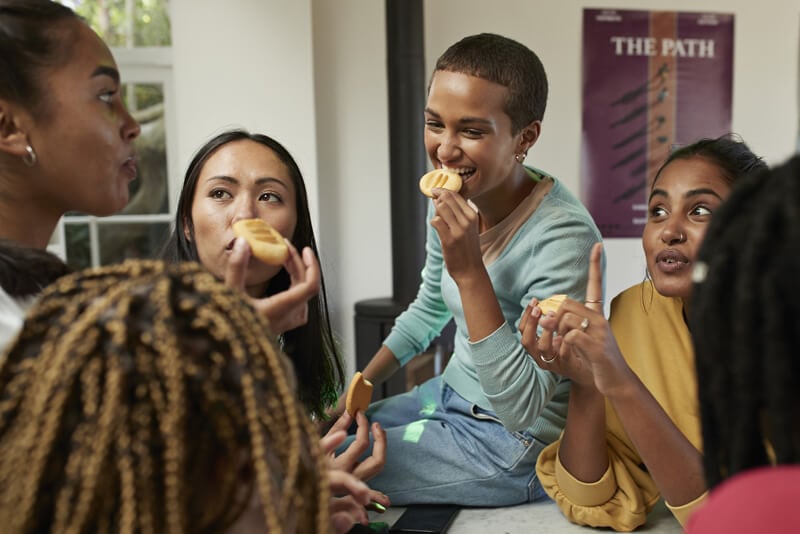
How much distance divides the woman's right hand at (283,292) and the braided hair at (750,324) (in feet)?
1.63

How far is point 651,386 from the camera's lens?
1.29m

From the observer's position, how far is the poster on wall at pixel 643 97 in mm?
3441

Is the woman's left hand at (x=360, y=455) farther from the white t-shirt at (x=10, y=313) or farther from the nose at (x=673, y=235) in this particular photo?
the nose at (x=673, y=235)

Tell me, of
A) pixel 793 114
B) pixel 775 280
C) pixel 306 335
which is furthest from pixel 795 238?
pixel 793 114

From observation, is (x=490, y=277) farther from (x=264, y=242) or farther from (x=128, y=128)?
(x=128, y=128)

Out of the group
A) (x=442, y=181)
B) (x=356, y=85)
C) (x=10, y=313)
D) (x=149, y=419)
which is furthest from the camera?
(x=356, y=85)

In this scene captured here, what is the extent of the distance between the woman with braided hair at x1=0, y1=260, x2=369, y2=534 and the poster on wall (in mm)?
3048

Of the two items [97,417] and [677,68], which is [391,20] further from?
[97,417]

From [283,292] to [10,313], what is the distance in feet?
1.05

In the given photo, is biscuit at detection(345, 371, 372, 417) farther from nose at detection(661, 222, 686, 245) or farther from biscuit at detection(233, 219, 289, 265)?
nose at detection(661, 222, 686, 245)

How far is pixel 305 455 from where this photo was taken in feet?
2.13

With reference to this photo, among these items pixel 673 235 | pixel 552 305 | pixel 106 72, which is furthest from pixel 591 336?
pixel 106 72

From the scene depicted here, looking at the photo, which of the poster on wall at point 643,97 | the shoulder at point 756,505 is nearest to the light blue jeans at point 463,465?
the shoulder at point 756,505

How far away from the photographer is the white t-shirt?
0.84m
